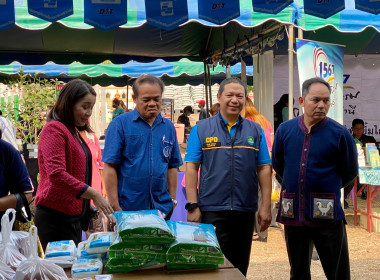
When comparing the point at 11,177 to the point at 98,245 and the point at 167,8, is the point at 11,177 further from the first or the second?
the point at 167,8

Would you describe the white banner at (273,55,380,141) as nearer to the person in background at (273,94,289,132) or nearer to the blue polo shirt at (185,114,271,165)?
the person in background at (273,94,289,132)

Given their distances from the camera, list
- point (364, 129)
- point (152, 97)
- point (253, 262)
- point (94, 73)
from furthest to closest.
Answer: point (94, 73) < point (364, 129) < point (253, 262) < point (152, 97)

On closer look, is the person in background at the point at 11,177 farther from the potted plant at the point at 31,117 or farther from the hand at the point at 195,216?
the potted plant at the point at 31,117

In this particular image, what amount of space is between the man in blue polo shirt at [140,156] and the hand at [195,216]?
0.22 meters

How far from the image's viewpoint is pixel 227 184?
337cm

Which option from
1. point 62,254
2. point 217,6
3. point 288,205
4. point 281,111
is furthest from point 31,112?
point 62,254

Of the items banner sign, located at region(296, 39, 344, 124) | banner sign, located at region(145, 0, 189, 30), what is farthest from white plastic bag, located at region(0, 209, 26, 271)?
banner sign, located at region(296, 39, 344, 124)

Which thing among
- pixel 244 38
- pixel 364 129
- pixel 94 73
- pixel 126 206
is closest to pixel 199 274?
pixel 126 206

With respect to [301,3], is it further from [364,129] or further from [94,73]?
[94,73]

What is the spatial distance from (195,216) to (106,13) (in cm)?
284

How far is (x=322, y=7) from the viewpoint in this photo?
5.40m

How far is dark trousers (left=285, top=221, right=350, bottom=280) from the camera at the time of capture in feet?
10.9

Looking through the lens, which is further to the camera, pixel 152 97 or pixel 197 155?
pixel 197 155

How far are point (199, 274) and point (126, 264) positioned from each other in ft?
0.96
